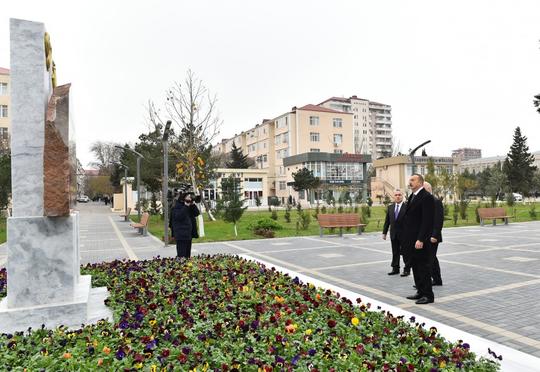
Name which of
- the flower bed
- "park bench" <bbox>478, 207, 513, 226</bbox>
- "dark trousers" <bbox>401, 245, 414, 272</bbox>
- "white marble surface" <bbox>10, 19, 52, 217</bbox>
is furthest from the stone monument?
"park bench" <bbox>478, 207, 513, 226</bbox>

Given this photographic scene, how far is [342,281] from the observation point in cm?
775

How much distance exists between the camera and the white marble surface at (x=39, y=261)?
4.27m

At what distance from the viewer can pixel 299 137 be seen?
204 ft

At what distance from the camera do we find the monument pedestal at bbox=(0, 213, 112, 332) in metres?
4.25

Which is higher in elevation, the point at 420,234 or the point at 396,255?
the point at 420,234

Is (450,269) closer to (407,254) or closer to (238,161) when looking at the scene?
(407,254)

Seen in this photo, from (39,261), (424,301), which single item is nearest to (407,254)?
(424,301)

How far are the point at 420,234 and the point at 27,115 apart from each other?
210 inches

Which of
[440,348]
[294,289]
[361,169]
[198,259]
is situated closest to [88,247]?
[198,259]

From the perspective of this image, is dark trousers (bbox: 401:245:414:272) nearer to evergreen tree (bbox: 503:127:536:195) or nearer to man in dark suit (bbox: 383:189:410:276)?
man in dark suit (bbox: 383:189:410:276)

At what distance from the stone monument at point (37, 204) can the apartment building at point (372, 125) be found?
108601 millimetres

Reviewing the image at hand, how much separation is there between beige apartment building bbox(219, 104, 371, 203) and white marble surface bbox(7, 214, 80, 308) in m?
52.1

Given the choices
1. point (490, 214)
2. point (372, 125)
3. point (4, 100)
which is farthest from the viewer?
point (372, 125)

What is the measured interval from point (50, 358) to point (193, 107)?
23.8 meters
